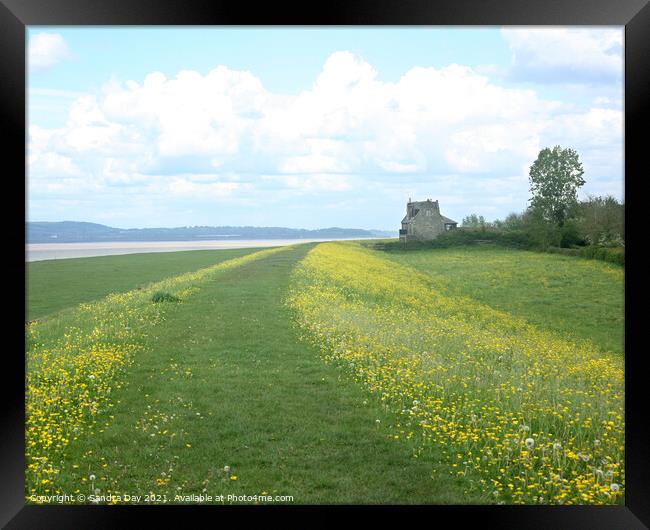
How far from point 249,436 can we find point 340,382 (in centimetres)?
105

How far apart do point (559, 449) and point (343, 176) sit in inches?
134

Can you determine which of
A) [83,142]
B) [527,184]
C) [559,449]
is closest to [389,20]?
[527,184]

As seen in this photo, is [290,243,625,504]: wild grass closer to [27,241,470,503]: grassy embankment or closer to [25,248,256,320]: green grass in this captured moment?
[27,241,470,503]: grassy embankment

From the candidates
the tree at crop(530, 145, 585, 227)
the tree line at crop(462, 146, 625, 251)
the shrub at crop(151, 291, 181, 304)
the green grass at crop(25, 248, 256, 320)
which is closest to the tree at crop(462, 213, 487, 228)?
the tree line at crop(462, 146, 625, 251)

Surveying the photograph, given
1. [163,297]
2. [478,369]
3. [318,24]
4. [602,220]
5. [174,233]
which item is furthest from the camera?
[163,297]

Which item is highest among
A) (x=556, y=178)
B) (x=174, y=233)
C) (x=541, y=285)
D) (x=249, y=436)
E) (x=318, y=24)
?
(x=318, y=24)

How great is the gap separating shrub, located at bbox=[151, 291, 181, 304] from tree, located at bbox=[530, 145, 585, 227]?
4452 millimetres

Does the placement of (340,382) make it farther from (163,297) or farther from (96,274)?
(96,274)

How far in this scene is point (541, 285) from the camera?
6.23 meters

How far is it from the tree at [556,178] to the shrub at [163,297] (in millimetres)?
4452

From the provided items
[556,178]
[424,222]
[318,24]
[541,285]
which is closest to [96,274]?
[424,222]

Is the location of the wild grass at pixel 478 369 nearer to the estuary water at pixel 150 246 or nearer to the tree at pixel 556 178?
the tree at pixel 556 178

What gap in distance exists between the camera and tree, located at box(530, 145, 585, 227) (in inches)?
225

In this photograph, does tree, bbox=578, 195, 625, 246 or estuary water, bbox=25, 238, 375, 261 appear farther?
estuary water, bbox=25, 238, 375, 261
